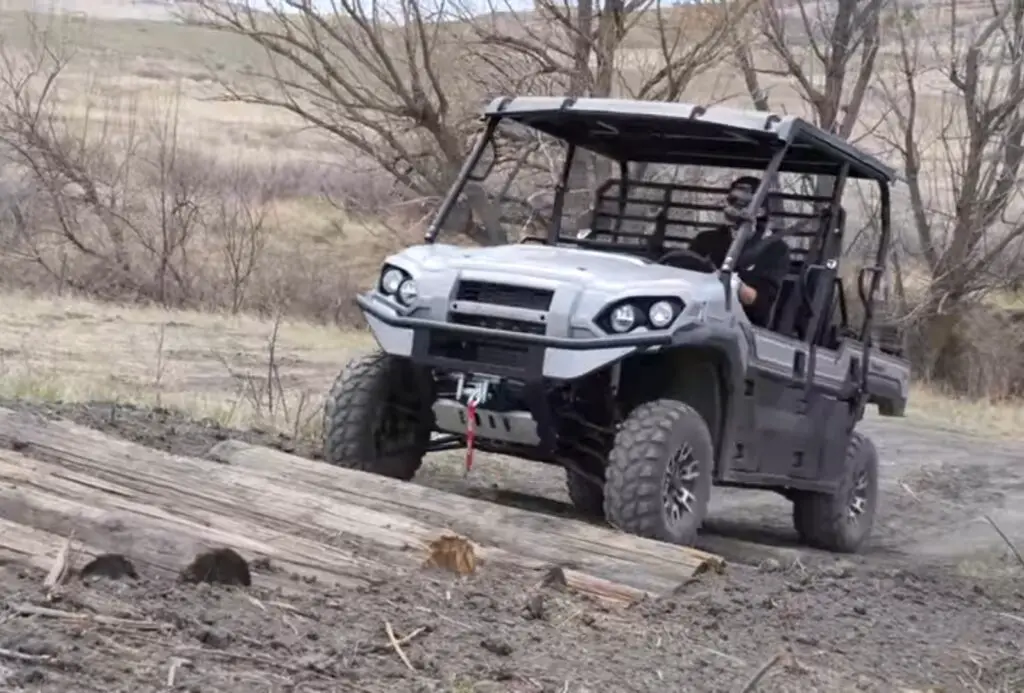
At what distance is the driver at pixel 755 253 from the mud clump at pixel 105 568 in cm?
457

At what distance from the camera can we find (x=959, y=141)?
25203 mm

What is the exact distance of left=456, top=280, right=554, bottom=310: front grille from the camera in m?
7.96

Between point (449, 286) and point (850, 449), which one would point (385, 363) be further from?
→ point (850, 449)

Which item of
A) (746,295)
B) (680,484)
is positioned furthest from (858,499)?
(680,484)

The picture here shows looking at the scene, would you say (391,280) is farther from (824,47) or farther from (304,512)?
(824,47)

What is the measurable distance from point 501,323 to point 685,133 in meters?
2.00

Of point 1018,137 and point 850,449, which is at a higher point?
point 1018,137

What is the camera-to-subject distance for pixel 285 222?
3119 cm

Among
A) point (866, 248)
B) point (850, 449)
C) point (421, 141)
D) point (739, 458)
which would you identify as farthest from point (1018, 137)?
point (739, 458)

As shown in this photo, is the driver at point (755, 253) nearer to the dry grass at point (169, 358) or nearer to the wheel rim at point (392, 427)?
the wheel rim at point (392, 427)

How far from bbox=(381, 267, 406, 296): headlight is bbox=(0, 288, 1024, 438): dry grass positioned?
7.79 feet

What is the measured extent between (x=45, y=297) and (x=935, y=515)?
1305 centimetres

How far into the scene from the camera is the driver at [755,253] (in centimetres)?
909

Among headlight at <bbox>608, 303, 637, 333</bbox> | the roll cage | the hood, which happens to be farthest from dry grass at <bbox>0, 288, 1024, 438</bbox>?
headlight at <bbox>608, 303, 637, 333</bbox>
